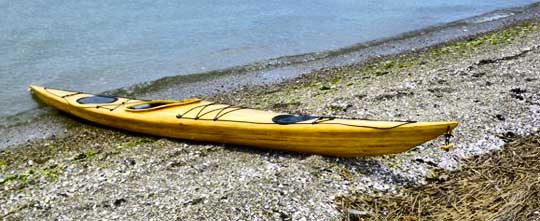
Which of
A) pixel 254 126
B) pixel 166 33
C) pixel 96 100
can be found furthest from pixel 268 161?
pixel 166 33

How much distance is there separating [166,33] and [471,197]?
31.9 feet

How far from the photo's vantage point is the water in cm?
1095

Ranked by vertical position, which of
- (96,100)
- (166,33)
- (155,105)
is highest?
(166,33)

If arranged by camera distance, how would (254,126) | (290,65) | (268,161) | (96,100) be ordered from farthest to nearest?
1. (290,65)
2. (96,100)
3. (254,126)
4. (268,161)

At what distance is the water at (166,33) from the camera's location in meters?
11.0

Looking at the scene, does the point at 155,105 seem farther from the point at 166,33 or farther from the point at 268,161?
the point at 166,33

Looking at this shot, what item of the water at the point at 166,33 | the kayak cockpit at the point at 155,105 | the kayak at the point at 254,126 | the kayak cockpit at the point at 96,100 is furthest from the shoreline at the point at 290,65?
the kayak cockpit at the point at 155,105

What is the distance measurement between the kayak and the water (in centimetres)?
202

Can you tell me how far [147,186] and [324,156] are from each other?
1.99 metres

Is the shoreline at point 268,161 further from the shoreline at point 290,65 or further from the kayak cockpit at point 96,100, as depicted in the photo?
the shoreline at point 290,65

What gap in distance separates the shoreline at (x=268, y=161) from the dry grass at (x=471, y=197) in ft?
0.63

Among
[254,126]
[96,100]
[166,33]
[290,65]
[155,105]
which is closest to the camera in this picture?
[254,126]

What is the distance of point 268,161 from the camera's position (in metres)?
6.26

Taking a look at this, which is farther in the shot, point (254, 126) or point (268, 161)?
point (254, 126)
